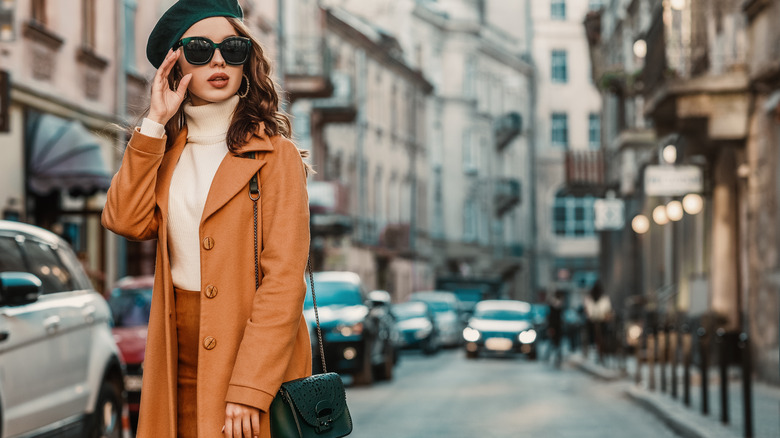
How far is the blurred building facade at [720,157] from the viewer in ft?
66.6

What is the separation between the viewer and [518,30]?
78.8 meters

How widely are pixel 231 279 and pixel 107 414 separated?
6.83 m

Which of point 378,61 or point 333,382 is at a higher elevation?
point 378,61

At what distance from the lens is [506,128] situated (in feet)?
237

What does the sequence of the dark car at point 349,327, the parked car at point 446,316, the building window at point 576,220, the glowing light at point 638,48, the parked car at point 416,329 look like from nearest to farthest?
the dark car at point 349,327 → the glowing light at point 638,48 → the parked car at point 416,329 → the parked car at point 446,316 → the building window at point 576,220

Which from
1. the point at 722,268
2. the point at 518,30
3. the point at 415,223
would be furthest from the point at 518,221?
the point at 722,268

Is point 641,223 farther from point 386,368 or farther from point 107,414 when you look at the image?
point 107,414

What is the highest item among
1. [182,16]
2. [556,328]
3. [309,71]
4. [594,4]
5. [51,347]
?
[594,4]

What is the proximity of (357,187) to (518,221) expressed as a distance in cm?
2616

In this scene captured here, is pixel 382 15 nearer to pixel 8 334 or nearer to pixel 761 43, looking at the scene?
pixel 761 43

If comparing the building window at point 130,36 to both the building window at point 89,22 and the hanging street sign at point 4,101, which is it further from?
the hanging street sign at point 4,101

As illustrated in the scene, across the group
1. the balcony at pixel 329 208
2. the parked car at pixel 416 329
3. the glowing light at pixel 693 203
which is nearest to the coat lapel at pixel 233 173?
the glowing light at pixel 693 203

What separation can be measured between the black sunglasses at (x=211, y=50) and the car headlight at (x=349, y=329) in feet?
58.1

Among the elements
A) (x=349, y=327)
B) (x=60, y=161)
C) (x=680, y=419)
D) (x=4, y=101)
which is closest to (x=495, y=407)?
(x=680, y=419)
